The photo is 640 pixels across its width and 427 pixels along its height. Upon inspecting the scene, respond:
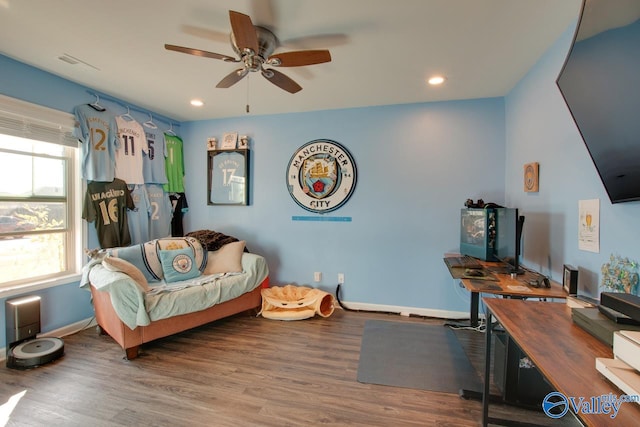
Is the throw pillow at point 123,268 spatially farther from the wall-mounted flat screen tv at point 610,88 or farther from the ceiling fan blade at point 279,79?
the wall-mounted flat screen tv at point 610,88

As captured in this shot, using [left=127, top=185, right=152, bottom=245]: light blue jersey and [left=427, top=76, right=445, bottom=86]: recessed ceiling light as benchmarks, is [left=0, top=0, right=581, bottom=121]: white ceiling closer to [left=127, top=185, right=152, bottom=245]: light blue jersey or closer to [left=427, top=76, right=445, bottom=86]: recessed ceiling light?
[left=427, top=76, right=445, bottom=86]: recessed ceiling light

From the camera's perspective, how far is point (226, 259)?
3.19 metres

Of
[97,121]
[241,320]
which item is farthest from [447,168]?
[97,121]

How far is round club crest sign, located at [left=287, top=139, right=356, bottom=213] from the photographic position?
333cm

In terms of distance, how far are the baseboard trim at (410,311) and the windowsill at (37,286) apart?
2.88 meters

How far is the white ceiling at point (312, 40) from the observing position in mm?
1648

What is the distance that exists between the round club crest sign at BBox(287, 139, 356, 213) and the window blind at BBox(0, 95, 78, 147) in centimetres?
225

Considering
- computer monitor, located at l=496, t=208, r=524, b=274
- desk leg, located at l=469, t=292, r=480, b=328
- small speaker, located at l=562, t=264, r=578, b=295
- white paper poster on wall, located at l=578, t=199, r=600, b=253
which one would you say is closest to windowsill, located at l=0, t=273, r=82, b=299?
desk leg, located at l=469, t=292, r=480, b=328

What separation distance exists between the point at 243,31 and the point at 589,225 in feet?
7.57

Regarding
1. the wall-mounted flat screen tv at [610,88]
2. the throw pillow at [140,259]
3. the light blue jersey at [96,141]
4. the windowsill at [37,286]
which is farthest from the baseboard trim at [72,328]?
the wall-mounted flat screen tv at [610,88]

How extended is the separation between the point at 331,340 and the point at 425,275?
1334mm

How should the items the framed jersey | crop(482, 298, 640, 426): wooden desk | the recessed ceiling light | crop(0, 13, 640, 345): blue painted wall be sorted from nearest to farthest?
crop(482, 298, 640, 426): wooden desk < crop(0, 13, 640, 345): blue painted wall < the recessed ceiling light < the framed jersey

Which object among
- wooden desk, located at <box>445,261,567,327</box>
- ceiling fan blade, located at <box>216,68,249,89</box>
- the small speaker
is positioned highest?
ceiling fan blade, located at <box>216,68,249,89</box>

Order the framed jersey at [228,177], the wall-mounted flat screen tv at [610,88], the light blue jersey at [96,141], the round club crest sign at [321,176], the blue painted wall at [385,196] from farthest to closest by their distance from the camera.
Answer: the framed jersey at [228,177]
the round club crest sign at [321,176]
the blue painted wall at [385,196]
the light blue jersey at [96,141]
the wall-mounted flat screen tv at [610,88]
